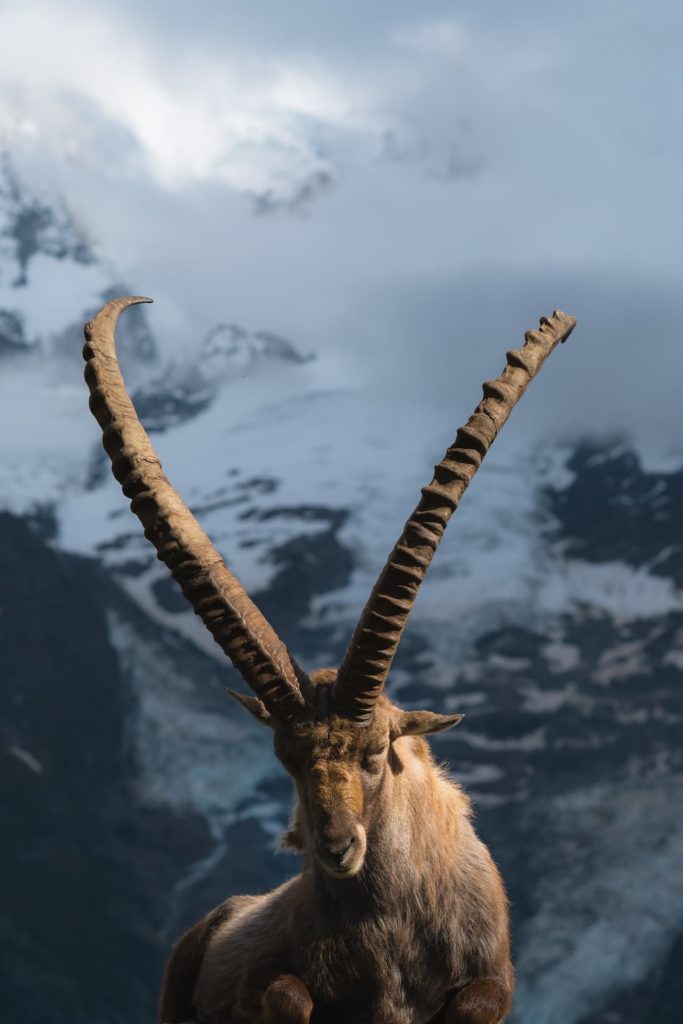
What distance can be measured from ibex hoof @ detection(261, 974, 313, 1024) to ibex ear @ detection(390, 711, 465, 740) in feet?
6.92

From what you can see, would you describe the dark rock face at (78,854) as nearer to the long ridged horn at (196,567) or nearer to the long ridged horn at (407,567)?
the long ridged horn at (196,567)

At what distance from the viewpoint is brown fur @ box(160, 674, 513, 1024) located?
12.2 metres

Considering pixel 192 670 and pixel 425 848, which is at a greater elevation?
pixel 192 670

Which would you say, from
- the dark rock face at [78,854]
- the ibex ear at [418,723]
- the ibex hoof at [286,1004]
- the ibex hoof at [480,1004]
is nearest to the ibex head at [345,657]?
the ibex ear at [418,723]

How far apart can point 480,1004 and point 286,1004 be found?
1.50m

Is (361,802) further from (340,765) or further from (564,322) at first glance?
(564,322)

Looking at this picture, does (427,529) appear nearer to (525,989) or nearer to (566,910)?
(525,989)

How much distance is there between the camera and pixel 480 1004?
12.2 meters

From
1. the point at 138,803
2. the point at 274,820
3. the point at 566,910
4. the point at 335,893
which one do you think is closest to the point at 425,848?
the point at 335,893

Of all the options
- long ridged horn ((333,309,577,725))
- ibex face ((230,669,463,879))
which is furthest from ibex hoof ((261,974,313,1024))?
long ridged horn ((333,309,577,725))

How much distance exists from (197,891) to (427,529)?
17460 centimetres

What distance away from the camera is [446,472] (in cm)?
1284

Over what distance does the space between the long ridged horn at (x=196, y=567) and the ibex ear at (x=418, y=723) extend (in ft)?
2.88

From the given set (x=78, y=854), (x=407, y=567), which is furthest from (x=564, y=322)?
(x=78, y=854)
